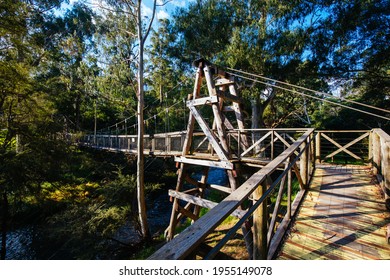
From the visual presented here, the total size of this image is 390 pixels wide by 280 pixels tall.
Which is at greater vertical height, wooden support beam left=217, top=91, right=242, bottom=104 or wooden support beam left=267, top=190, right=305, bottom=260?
wooden support beam left=217, top=91, right=242, bottom=104

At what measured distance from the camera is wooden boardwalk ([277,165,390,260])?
1.75 m

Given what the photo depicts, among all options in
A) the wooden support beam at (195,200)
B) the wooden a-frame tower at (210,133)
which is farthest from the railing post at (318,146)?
the wooden support beam at (195,200)

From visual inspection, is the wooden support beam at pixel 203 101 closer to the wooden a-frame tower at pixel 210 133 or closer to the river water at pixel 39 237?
the wooden a-frame tower at pixel 210 133

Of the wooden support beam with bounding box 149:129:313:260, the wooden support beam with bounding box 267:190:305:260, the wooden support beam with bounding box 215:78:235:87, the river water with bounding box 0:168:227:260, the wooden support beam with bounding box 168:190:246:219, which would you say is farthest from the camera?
the river water with bounding box 0:168:227:260

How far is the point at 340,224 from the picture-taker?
2.19 metres

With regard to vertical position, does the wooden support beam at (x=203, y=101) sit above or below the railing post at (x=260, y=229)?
above

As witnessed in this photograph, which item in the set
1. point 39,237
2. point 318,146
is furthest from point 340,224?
point 39,237

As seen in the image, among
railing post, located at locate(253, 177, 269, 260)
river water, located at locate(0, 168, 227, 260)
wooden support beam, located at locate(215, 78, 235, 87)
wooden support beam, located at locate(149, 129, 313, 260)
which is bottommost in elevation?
river water, located at locate(0, 168, 227, 260)

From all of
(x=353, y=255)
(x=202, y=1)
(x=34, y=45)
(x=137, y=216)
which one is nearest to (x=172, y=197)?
(x=137, y=216)

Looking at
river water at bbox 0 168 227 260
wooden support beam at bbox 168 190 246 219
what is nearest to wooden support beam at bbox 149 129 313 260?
wooden support beam at bbox 168 190 246 219

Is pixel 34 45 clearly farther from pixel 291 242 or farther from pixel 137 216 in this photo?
pixel 291 242

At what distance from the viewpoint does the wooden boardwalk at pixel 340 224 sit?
1749 mm

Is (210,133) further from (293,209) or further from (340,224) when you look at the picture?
(340,224)

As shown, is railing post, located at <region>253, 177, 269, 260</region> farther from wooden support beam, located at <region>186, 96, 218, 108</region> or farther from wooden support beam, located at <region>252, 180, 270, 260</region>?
wooden support beam, located at <region>186, 96, 218, 108</region>
